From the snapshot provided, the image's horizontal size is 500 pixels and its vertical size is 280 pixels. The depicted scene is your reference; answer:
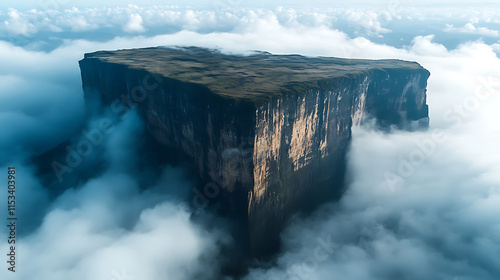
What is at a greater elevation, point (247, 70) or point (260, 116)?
point (247, 70)

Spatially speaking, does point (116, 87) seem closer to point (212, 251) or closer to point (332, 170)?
point (212, 251)

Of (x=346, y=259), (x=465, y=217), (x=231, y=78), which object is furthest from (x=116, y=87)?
(x=465, y=217)

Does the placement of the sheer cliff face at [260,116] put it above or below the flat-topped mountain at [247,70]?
below

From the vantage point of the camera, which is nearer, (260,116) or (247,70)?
(260,116)

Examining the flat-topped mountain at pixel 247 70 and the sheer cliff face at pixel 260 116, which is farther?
the flat-topped mountain at pixel 247 70

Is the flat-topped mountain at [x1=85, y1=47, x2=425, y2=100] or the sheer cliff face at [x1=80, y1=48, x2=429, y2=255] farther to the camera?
the flat-topped mountain at [x1=85, y1=47, x2=425, y2=100]

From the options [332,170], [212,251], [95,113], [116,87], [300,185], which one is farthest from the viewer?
[95,113]

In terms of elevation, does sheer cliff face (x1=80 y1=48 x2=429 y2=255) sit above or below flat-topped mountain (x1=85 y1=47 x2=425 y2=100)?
below

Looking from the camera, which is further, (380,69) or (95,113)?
(95,113)
